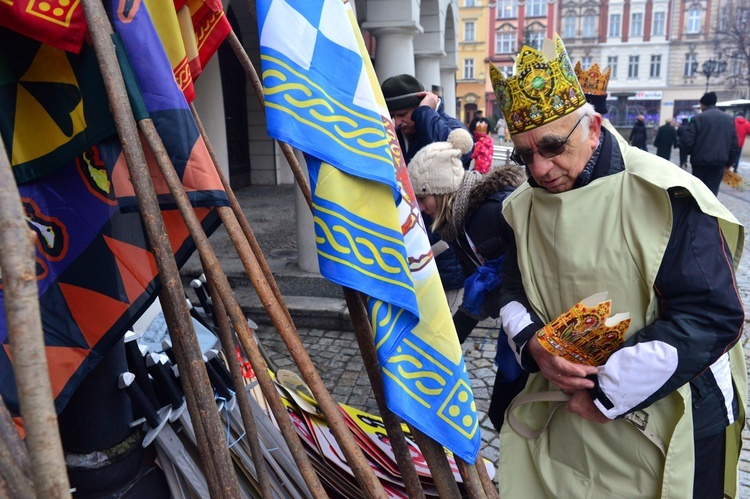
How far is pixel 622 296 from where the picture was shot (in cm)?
154

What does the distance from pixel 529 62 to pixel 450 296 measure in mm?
1974

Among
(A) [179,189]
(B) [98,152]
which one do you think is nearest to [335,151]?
(A) [179,189]

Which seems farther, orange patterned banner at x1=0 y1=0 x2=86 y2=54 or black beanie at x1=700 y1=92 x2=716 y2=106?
black beanie at x1=700 y1=92 x2=716 y2=106

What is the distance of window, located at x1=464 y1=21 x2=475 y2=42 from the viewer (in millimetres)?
48188

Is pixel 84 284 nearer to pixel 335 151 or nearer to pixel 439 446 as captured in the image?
pixel 335 151

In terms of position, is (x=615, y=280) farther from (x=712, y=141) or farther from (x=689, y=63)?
(x=689, y=63)

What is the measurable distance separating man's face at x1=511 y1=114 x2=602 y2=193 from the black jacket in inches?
338

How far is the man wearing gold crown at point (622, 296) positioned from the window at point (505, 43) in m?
51.3

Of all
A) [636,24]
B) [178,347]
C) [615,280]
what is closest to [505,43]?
[636,24]

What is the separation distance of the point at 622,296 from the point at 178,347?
1.16m

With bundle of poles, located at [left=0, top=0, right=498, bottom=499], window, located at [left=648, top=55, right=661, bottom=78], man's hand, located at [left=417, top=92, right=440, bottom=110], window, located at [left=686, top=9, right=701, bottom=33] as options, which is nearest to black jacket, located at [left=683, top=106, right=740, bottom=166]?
man's hand, located at [left=417, top=92, right=440, bottom=110]

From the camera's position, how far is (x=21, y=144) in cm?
134

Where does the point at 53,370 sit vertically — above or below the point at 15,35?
below

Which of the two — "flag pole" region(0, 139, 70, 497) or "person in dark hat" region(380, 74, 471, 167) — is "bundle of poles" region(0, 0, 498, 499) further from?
"person in dark hat" region(380, 74, 471, 167)
